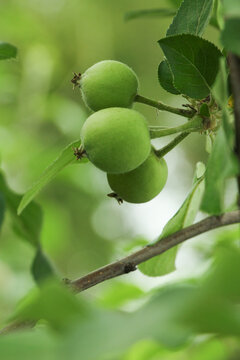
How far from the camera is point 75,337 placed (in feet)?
0.95

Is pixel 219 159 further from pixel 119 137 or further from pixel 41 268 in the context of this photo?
pixel 41 268

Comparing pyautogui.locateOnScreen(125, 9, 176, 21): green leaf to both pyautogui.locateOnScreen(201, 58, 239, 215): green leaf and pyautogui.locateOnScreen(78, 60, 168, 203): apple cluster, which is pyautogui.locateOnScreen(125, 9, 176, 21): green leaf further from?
pyautogui.locateOnScreen(201, 58, 239, 215): green leaf

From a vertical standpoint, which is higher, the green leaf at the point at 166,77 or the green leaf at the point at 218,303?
the green leaf at the point at 166,77

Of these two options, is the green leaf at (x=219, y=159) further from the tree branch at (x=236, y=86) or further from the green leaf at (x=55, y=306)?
the green leaf at (x=55, y=306)

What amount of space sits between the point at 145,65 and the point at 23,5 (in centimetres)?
138

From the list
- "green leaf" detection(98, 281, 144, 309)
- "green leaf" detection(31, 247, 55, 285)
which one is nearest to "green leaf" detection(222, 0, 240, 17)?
"green leaf" detection(31, 247, 55, 285)

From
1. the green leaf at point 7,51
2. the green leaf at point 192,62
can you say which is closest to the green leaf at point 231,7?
the green leaf at point 192,62

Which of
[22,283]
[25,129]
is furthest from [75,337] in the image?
[25,129]

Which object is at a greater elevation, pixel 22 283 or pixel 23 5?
pixel 23 5

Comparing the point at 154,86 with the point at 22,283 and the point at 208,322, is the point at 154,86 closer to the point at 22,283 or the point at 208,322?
the point at 22,283

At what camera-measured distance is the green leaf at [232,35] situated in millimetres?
434

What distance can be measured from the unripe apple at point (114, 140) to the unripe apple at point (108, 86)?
0.03 meters

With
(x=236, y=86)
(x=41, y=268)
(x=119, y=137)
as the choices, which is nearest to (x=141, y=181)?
(x=119, y=137)

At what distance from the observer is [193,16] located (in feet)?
2.08
